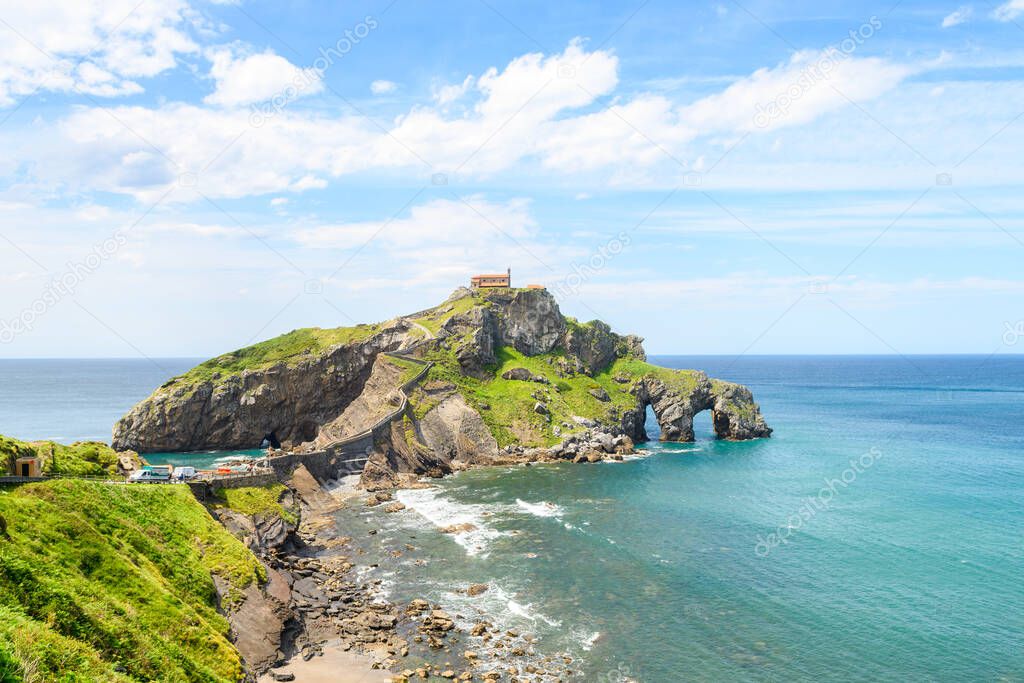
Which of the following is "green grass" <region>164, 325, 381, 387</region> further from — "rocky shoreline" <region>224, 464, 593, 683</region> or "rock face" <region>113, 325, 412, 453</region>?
"rocky shoreline" <region>224, 464, 593, 683</region>

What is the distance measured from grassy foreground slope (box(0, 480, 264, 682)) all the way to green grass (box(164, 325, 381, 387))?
277 ft

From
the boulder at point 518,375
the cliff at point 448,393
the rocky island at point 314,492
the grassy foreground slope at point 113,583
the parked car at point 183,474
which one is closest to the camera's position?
the grassy foreground slope at point 113,583

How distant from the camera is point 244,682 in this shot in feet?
132

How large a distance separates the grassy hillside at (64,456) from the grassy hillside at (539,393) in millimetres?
60549

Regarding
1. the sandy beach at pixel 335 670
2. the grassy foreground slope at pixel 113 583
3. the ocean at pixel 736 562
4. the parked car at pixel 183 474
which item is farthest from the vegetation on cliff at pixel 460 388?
the sandy beach at pixel 335 670

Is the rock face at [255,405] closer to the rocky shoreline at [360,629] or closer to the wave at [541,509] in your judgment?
the wave at [541,509]

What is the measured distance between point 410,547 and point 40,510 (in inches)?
1522

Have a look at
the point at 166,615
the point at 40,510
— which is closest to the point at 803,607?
the point at 166,615

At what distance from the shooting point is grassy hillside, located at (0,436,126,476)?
50.2 metres

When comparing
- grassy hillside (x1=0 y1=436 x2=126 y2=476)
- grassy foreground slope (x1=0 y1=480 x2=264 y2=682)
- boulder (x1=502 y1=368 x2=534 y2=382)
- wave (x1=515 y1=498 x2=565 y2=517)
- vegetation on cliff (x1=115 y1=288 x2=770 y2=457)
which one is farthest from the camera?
boulder (x1=502 y1=368 x2=534 y2=382)

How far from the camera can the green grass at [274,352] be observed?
136 meters

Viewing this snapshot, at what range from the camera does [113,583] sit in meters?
37.9

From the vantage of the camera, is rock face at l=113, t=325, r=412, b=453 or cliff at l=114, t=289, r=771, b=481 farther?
rock face at l=113, t=325, r=412, b=453

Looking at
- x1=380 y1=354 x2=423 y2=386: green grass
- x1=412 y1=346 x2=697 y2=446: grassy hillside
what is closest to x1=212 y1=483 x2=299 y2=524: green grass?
x1=412 y1=346 x2=697 y2=446: grassy hillside
